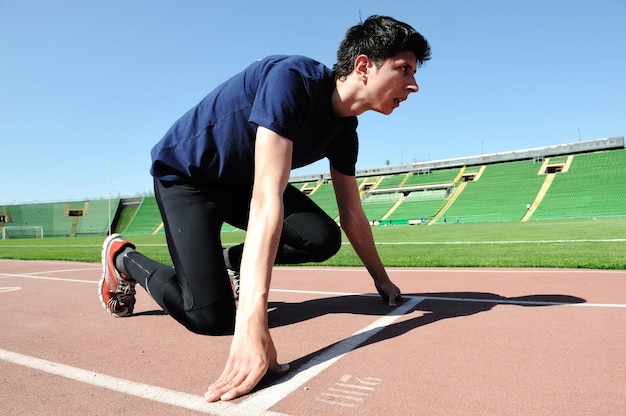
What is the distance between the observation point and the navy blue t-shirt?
208 centimetres

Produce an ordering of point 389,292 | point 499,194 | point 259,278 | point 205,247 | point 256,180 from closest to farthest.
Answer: point 259,278 → point 256,180 → point 205,247 → point 389,292 → point 499,194

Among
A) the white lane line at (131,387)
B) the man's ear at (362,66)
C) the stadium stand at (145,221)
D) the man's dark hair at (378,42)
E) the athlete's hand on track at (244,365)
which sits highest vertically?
the man's dark hair at (378,42)

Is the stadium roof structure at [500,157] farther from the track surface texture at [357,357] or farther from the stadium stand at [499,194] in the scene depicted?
the track surface texture at [357,357]

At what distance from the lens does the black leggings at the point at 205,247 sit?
8.47 ft

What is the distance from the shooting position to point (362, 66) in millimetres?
2293

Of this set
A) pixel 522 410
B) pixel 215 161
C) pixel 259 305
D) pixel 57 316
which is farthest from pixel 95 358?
pixel 522 410

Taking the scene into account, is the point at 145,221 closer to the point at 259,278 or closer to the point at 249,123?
the point at 249,123

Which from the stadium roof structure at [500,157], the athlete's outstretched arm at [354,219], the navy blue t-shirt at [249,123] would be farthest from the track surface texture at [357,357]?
the stadium roof structure at [500,157]

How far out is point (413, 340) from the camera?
2.41 meters

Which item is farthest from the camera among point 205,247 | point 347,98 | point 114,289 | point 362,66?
point 114,289

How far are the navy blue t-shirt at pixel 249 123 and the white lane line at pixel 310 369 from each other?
111 cm

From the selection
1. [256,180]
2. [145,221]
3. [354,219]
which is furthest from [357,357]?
[145,221]

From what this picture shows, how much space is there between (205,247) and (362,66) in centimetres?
144

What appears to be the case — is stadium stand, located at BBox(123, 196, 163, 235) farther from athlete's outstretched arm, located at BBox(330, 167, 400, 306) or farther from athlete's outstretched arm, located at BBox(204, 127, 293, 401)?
athlete's outstretched arm, located at BBox(204, 127, 293, 401)
